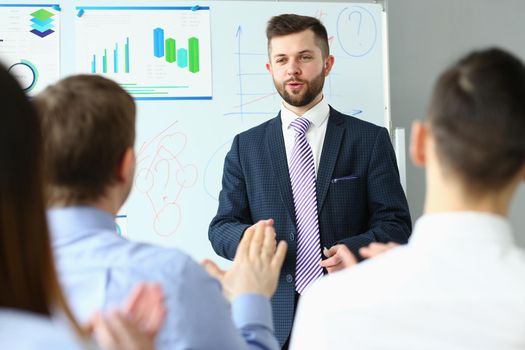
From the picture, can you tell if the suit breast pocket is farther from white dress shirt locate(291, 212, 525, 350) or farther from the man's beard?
white dress shirt locate(291, 212, 525, 350)

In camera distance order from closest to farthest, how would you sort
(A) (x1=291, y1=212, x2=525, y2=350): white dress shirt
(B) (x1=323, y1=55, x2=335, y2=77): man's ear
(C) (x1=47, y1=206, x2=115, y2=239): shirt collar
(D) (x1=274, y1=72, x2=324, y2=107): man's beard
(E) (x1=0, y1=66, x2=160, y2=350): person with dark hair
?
(E) (x1=0, y1=66, x2=160, y2=350): person with dark hair, (A) (x1=291, y1=212, x2=525, y2=350): white dress shirt, (C) (x1=47, y1=206, x2=115, y2=239): shirt collar, (D) (x1=274, y1=72, x2=324, y2=107): man's beard, (B) (x1=323, y1=55, x2=335, y2=77): man's ear

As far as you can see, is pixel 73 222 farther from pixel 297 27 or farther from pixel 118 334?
pixel 297 27

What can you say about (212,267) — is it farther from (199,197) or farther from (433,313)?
(199,197)

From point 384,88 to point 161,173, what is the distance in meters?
1.22

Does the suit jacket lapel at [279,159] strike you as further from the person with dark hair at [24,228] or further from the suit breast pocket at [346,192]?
the person with dark hair at [24,228]

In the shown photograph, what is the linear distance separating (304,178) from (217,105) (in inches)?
33.4

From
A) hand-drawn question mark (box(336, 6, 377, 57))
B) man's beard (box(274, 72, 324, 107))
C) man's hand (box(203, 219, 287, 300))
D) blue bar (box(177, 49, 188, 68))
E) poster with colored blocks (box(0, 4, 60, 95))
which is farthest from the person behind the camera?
hand-drawn question mark (box(336, 6, 377, 57))

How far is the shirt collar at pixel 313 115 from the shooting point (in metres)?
3.05

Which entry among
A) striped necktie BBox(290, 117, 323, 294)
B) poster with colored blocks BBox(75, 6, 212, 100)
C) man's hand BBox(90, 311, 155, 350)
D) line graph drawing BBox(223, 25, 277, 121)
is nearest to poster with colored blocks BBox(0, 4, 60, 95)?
poster with colored blocks BBox(75, 6, 212, 100)

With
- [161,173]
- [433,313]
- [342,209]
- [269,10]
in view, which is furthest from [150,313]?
[269,10]

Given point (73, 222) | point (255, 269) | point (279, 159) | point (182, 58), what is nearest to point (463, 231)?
point (255, 269)

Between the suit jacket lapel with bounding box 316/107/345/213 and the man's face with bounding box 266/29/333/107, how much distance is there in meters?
0.14

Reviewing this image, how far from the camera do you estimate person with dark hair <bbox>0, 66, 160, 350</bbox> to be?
2.28 ft

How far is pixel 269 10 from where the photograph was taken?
3709 mm
